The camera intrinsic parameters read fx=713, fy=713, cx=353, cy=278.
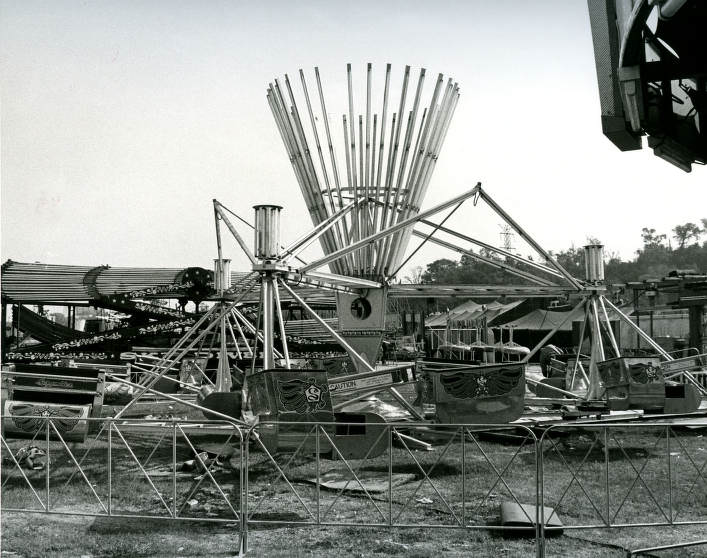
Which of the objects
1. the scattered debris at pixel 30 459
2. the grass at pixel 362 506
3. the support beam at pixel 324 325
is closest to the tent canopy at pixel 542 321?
the grass at pixel 362 506

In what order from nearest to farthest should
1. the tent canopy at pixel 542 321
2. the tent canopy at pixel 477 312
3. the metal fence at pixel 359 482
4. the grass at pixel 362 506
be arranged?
the grass at pixel 362 506
the metal fence at pixel 359 482
the tent canopy at pixel 477 312
the tent canopy at pixel 542 321

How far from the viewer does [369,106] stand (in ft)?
47.2

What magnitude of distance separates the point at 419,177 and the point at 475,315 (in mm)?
24169

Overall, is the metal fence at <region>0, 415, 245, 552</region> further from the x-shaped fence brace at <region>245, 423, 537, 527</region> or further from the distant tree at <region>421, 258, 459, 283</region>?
the distant tree at <region>421, 258, 459, 283</region>

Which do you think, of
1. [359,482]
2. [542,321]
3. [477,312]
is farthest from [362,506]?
[542,321]

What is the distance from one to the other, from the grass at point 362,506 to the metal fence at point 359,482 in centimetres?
3

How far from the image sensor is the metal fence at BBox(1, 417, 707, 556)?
7.34 metres

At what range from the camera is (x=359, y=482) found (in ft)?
24.2

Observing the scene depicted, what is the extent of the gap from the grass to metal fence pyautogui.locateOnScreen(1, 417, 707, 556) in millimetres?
34

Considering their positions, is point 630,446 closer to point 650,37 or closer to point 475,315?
point 650,37

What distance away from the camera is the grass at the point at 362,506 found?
6758mm

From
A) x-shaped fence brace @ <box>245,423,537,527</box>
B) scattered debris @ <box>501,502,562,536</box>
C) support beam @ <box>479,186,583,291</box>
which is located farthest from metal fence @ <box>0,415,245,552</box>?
support beam @ <box>479,186,583,291</box>

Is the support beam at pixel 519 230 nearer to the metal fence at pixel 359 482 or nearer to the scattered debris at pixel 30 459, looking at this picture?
the metal fence at pixel 359 482

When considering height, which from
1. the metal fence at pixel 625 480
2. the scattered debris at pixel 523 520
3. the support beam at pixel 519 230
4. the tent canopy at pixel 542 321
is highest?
the support beam at pixel 519 230
